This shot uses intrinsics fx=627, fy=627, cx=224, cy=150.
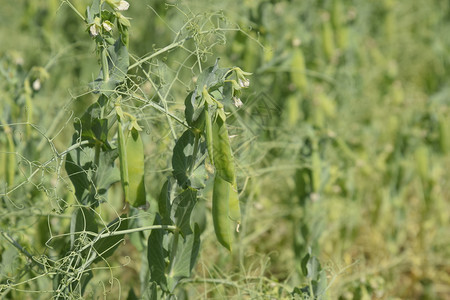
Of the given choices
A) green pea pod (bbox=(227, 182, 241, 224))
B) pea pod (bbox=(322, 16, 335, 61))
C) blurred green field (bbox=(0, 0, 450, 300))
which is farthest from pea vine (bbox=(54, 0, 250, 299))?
pea pod (bbox=(322, 16, 335, 61))

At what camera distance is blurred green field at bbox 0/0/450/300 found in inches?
71.7

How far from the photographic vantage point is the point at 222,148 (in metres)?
1.07

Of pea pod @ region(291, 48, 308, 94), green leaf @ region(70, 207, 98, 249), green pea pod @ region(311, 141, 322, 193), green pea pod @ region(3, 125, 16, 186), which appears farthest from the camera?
pea pod @ region(291, 48, 308, 94)

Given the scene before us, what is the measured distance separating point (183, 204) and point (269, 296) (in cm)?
30

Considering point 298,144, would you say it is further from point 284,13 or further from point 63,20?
point 63,20

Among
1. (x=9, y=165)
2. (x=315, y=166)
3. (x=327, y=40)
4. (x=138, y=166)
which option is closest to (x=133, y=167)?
(x=138, y=166)

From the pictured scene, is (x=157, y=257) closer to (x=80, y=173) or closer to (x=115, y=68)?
(x=80, y=173)

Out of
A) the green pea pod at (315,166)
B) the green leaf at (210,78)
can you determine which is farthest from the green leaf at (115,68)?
the green pea pod at (315,166)

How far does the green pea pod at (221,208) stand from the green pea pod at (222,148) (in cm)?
4

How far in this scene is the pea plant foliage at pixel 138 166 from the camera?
1.12 m

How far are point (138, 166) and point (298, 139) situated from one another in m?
1.03

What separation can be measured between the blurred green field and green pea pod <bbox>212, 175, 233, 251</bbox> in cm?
47

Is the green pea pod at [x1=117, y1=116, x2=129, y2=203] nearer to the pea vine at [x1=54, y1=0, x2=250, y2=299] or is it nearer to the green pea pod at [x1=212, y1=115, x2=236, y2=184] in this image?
the pea vine at [x1=54, y1=0, x2=250, y2=299]

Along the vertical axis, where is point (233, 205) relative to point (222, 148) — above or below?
below
